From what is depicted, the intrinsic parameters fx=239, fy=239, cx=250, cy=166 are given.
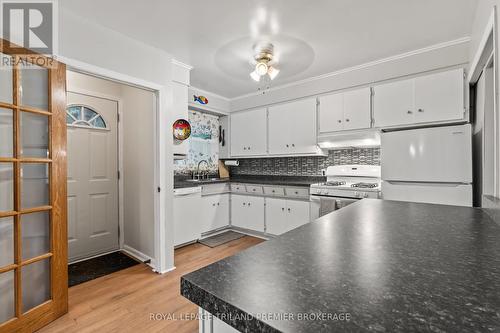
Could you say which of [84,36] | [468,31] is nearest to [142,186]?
[84,36]

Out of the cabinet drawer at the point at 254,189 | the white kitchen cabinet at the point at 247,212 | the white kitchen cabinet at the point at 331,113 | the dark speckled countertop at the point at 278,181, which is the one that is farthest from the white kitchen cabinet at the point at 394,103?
the white kitchen cabinet at the point at 247,212

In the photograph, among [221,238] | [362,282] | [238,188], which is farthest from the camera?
[238,188]

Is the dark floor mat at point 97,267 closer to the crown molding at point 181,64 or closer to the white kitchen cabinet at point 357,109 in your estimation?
the crown molding at point 181,64

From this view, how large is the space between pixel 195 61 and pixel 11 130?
1882mm

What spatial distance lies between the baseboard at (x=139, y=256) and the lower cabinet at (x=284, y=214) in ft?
5.46

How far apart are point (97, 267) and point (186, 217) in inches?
44.1

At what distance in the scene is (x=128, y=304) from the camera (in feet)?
6.52

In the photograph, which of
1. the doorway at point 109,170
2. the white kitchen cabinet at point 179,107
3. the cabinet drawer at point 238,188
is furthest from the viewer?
the cabinet drawer at point 238,188

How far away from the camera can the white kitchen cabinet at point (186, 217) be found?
317 centimetres

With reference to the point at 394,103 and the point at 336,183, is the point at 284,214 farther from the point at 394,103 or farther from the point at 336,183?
the point at 394,103

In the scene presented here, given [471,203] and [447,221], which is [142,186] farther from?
[471,203]

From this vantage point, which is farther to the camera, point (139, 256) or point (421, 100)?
point (139, 256)

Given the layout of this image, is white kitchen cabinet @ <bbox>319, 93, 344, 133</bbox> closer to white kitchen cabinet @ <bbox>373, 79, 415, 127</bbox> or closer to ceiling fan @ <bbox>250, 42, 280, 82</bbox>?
white kitchen cabinet @ <bbox>373, 79, 415, 127</bbox>

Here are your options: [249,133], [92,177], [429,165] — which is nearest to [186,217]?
[92,177]
